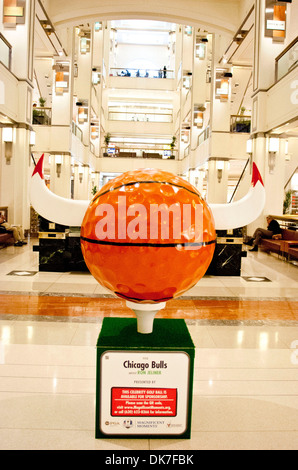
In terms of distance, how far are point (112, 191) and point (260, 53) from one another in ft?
36.9

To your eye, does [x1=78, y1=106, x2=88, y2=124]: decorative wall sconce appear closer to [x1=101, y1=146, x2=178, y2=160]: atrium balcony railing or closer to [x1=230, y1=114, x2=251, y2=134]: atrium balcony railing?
[x1=101, y1=146, x2=178, y2=160]: atrium balcony railing

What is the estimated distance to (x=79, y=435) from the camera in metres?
2.10

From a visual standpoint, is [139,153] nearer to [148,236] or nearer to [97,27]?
[97,27]

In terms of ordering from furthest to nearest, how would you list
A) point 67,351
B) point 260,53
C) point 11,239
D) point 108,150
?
point 108,150 < point 260,53 < point 11,239 < point 67,351

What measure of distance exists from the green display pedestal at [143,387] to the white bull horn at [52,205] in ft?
2.07

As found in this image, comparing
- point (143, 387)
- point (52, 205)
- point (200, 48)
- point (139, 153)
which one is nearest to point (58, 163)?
point (200, 48)

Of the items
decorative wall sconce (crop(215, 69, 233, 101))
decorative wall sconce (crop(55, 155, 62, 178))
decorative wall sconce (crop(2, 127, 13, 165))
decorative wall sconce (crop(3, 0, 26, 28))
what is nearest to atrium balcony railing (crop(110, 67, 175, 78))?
decorative wall sconce (crop(215, 69, 233, 101))

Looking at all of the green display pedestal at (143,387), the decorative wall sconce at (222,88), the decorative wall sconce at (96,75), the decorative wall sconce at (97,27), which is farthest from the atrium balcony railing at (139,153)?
the green display pedestal at (143,387)

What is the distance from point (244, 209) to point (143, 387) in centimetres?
100

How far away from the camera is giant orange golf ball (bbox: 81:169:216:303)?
1644mm

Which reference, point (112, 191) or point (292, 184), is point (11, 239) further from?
point (292, 184)

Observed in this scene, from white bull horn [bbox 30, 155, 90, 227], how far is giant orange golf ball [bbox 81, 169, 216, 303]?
167 mm
